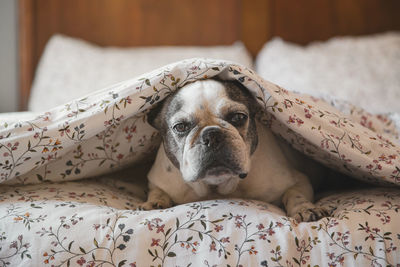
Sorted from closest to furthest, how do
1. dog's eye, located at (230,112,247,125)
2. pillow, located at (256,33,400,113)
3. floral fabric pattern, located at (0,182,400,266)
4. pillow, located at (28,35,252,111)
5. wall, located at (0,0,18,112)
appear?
floral fabric pattern, located at (0,182,400,266) → dog's eye, located at (230,112,247,125) → pillow, located at (256,33,400,113) → pillow, located at (28,35,252,111) → wall, located at (0,0,18,112)

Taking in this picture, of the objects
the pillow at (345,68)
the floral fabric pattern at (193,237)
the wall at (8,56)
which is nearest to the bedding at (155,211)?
the floral fabric pattern at (193,237)

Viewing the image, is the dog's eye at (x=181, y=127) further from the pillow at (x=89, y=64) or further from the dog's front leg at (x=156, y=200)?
the pillow at (x=89, y=64)

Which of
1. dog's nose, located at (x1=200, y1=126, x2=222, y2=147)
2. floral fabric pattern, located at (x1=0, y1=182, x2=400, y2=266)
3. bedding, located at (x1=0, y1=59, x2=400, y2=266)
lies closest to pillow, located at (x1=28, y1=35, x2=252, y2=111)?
bedding, located at (x1=0, y1=59, x2=400, y2=266)

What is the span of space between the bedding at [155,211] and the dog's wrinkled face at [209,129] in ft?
0.15

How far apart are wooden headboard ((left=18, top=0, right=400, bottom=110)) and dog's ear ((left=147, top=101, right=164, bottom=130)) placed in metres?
1.53

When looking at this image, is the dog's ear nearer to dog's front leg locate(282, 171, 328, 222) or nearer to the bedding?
the bedding

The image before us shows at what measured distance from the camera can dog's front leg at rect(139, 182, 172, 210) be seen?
1.09m

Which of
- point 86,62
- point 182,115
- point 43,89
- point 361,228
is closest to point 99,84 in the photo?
point 86,62

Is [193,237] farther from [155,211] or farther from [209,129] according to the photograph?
[209,129]

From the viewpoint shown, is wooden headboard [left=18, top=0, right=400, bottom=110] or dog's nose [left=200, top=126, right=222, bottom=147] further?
wooden headboard [left=18, top=0, right=400, bottom=110]

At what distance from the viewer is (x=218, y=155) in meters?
1.00

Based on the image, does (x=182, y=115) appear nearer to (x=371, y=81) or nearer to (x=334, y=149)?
(x=334, y=149)

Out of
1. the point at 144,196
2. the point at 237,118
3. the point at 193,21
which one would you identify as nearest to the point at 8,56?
the point at 193,21

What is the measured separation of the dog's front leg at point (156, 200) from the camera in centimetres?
109
